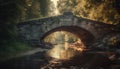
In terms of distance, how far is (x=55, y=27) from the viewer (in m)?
35.4

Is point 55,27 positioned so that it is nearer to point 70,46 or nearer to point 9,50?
point 9,50

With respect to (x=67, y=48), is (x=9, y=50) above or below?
above

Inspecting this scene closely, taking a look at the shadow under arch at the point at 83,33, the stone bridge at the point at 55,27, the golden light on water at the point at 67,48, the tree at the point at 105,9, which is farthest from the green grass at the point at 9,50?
the tree at the point at 105,9

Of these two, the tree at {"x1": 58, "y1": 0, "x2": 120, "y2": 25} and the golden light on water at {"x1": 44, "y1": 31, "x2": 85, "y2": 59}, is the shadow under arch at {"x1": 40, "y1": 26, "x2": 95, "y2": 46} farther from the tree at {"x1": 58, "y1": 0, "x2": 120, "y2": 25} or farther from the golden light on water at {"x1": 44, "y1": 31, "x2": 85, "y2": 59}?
the tree at {"x1": 58, "y1": 0, "x2": 120, "y2": 25}

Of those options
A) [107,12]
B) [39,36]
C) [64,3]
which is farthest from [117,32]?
[64,3]

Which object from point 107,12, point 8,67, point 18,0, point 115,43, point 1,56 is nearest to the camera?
point 8,67

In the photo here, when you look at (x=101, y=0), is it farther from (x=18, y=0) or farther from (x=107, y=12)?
(x=18, y=0)

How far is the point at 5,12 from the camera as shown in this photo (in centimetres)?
2211

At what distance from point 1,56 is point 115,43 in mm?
15469

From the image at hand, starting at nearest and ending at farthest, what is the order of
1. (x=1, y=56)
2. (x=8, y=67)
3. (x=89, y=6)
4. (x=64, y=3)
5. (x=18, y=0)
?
(x=8, y=67) → (x=1, y=56) → (x=18, y=0) → (x=89, y=6) → (x=64, y=3)

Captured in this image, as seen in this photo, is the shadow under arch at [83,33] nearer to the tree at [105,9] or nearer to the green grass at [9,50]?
the tree at [105,9]

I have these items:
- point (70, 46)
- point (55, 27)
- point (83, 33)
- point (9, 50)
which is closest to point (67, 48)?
point (70, 46)

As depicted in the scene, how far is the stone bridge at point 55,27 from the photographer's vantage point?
34281 mm

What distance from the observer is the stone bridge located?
34.3 meters
